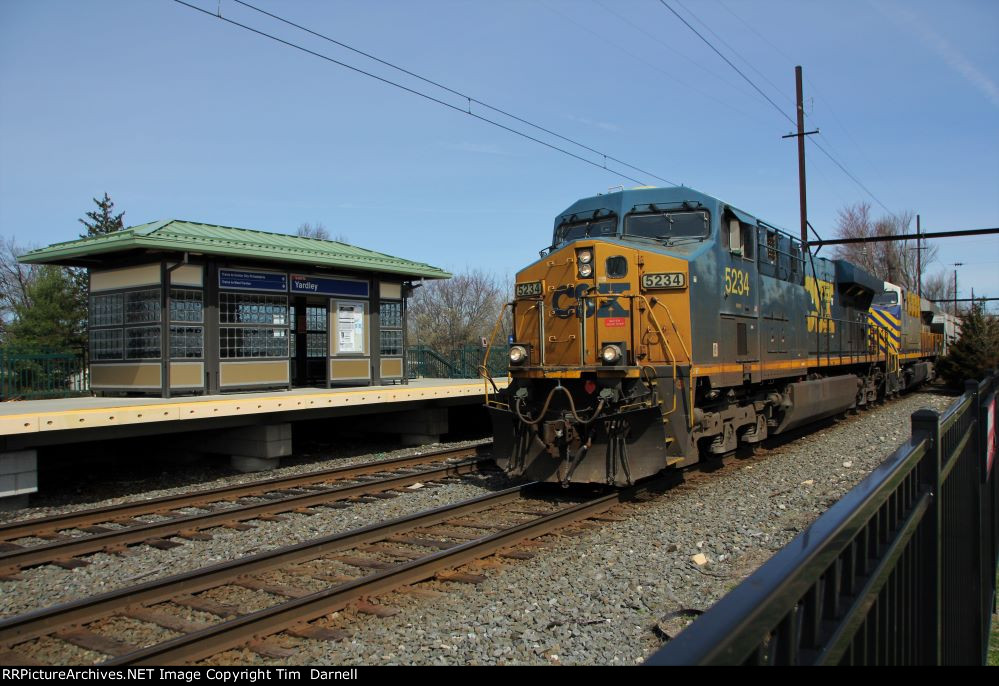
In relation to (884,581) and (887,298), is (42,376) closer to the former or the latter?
(884,581)

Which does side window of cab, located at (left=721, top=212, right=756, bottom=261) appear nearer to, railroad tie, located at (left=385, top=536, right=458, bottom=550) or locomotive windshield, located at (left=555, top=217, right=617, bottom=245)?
locomotive windshield, located at (left=555, top=217, right=617, bottom=245)

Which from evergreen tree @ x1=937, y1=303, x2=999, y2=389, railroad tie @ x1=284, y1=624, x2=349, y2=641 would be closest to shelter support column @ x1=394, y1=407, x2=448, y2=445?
railroad tie @ x1=284, y1=624, x2=349, y2=641

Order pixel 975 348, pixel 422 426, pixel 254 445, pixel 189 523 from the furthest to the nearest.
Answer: pixel 975 348
pixel 422 426
pixel 254 445
pixel 189 523

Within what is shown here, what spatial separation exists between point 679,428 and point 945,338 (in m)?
31.1

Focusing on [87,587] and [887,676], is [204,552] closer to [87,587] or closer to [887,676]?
[87,587]

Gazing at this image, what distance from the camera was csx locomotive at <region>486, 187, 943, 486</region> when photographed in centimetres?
789

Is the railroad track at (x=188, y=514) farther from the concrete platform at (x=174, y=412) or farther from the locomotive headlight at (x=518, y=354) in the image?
the locomotive headlight at (x=518, y=354)

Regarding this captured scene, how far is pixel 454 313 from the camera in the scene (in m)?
48.1

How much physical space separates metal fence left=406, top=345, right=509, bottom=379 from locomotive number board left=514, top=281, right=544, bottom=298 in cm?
1130

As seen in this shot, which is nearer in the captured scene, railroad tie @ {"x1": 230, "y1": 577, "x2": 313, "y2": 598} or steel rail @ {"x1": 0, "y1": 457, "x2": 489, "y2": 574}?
railroad tie @ {"x1": 230, "y1": 577, "x2": 313, "y2": 598}

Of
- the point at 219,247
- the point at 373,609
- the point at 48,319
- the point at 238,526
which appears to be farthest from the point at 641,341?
the point at 48,319

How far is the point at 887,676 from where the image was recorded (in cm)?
168

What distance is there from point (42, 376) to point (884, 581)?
15.0 m

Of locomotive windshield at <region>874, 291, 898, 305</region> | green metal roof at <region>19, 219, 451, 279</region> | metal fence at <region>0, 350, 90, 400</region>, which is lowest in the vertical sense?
metal fence at <region>0, 350, 90, 400</region>
